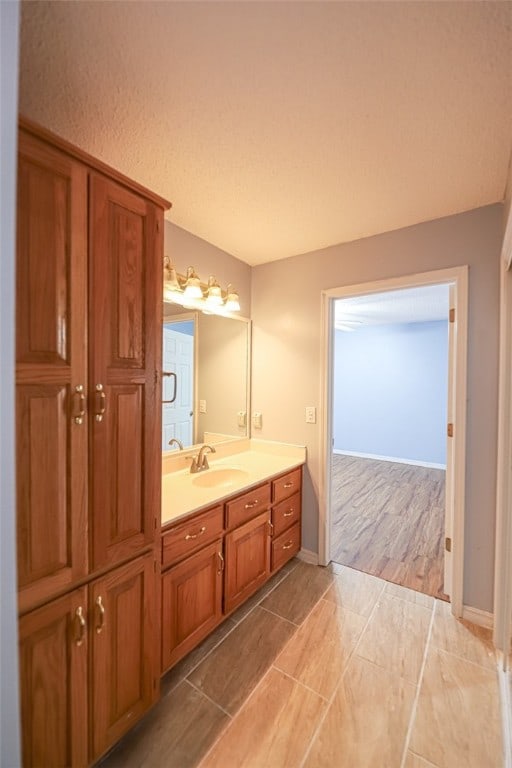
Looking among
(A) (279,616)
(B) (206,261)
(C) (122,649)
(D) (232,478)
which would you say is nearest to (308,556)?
(A) (279,616)

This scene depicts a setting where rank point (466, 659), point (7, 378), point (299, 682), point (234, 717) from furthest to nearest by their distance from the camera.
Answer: point (466, 659) → point (299, 682) → point (234, 717) → point (7, 378)

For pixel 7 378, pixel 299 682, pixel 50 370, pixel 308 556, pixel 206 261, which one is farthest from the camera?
pixel 308 556

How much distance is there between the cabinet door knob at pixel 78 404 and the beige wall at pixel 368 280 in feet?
5.66

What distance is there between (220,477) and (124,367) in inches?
48.2

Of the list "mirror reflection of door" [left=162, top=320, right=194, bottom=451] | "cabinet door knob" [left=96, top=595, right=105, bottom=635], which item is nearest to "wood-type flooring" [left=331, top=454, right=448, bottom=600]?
"mirror reflection of door" [left=162, top=320, right=194, bottom=451]

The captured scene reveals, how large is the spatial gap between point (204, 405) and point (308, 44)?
6.32ft

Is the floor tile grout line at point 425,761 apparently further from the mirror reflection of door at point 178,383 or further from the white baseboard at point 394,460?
the white baseboard at point 394,460

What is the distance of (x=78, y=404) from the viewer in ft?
3.07

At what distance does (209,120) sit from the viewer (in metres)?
1.19

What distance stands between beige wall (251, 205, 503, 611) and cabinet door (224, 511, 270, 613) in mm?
548

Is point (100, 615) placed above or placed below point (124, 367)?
below

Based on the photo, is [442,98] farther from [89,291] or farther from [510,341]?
[89,291]

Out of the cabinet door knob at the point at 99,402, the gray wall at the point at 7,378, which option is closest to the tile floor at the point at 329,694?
the gray wall at the point at 7,378

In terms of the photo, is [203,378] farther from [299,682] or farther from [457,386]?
[299,682]
